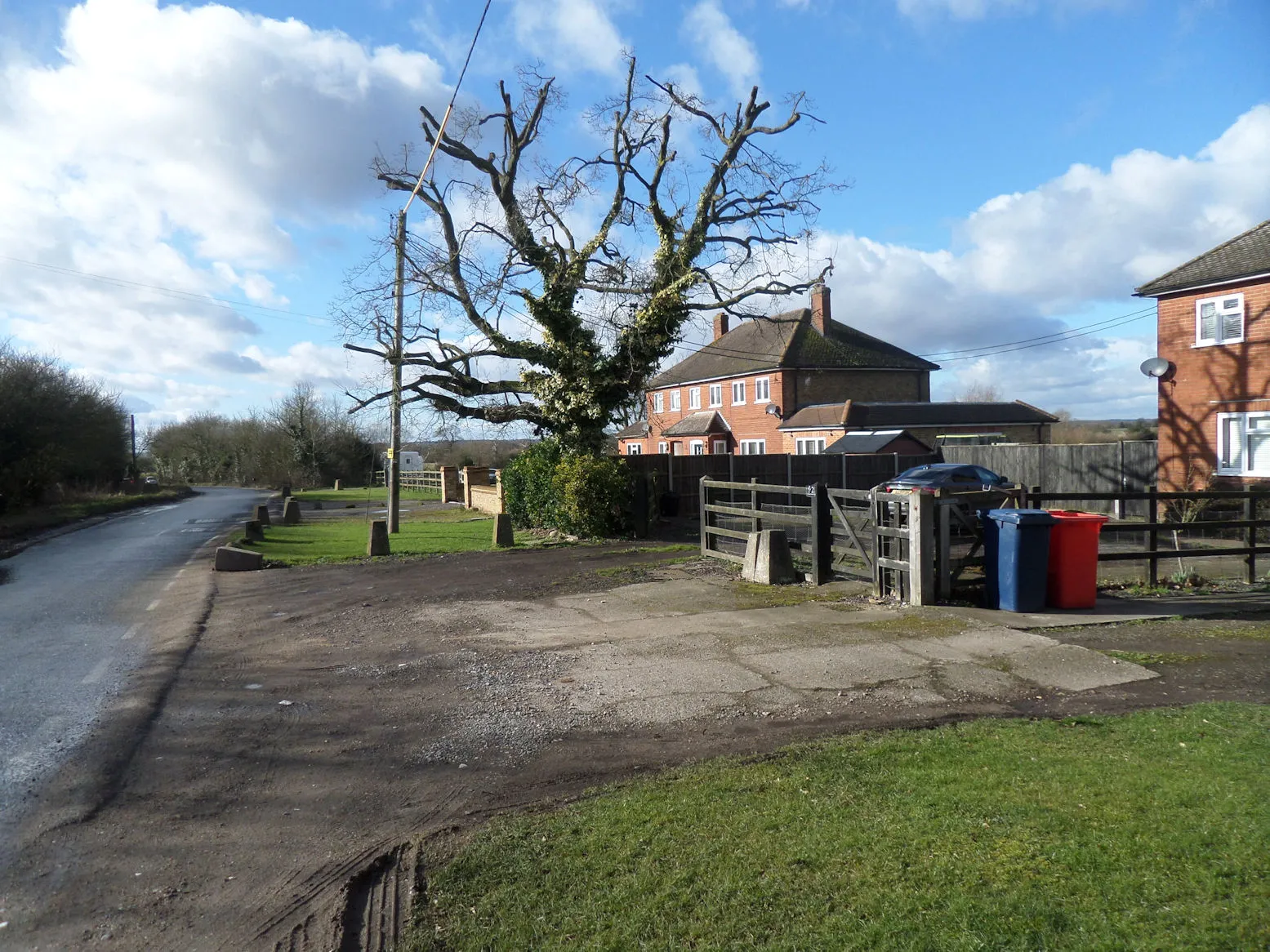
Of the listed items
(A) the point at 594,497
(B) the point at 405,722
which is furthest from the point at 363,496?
(B) the point at 405,722

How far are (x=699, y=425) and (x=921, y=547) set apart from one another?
4088 cm

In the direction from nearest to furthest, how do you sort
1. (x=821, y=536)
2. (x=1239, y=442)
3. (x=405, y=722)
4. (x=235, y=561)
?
(x=405, y=722), (x=821, y=536), (x=235, y=561), (x=1239, y=442)

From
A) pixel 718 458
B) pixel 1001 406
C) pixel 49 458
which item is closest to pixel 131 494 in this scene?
pixel 49 458

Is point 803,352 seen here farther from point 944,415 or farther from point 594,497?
point 594,497

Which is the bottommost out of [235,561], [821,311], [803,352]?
[235,561]

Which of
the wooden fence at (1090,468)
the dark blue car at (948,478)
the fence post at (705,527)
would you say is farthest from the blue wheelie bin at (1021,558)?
the wooden fence at (1090,468)

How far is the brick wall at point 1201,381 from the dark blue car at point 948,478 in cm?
482

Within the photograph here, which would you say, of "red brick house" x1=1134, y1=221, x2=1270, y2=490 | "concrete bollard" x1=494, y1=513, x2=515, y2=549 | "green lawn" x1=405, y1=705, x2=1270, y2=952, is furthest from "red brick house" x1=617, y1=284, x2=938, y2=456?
"green lawn" x1=405, y1=705, x2=1270, y2=952

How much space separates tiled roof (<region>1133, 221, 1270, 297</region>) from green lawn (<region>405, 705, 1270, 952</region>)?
66.9 feet

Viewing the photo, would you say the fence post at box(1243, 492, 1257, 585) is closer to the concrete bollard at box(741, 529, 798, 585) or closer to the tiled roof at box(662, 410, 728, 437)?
the concrete bollard at box(741, 529, 798, 585)

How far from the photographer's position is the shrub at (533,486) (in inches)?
900

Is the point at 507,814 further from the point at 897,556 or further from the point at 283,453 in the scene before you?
the point at 283,453

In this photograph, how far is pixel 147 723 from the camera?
700 cm

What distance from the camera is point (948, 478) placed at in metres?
21.4
